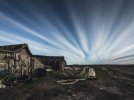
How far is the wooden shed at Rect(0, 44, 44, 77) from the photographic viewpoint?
22.3 meters

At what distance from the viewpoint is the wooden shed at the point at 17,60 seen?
22.3 metres

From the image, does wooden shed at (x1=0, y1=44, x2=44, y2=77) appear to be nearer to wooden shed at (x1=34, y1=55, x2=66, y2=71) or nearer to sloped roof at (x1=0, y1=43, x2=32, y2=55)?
sloped roof at (x1=0, y1=43, x2=32, y2=55)

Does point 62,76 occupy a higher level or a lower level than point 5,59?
lower

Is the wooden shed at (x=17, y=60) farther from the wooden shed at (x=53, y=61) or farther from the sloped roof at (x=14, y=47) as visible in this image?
the wooden shed at (x=53, y=61)

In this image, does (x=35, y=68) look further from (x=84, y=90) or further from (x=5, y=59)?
(x=84, y=90)

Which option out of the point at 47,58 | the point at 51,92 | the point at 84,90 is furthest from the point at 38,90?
the point at 47,58

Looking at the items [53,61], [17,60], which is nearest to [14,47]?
[17,60]

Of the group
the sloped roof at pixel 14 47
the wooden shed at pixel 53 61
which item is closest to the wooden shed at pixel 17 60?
the sloped roof at pixel 14 47

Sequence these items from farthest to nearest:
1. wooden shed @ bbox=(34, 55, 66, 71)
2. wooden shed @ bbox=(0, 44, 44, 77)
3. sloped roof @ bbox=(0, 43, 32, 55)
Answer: wooden shed @ bbox=(34, 55, 66, 71) → sloped roof @ bbox=(0, 43, 32, 55) → wooden shed @ bbox=(0, 44, 44, 77)

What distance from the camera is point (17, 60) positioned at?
25297 mm

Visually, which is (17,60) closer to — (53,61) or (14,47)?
(14,47)

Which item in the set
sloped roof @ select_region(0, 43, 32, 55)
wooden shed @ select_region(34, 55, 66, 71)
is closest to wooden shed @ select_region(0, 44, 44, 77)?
sloped roof @ select_region(0, 43, 32, 55)

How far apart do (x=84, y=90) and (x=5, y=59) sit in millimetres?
11476

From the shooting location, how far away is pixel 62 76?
→ 24.0 m
